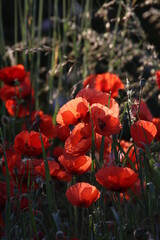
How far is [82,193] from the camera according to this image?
1090mm

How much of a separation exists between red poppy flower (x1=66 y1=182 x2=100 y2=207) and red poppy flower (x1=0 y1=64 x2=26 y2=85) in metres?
0.99

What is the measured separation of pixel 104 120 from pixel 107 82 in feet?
2.05

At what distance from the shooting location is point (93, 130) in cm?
111

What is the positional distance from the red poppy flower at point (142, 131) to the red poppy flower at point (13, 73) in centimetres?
92

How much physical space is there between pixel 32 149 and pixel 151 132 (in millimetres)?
310

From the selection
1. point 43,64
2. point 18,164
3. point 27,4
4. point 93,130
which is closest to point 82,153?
point 93,130

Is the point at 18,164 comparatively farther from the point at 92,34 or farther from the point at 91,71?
the point at 91,71

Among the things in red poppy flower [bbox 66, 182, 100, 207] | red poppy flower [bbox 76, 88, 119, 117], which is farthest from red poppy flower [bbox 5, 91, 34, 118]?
red poppy flower [bbox 66, 182, 100, 207]

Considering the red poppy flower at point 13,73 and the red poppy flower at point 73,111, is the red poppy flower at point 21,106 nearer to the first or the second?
the red poppy flower at point 13,73

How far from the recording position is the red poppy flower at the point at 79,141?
1.12 metres

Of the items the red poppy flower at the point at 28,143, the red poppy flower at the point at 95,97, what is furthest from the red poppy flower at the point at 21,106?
the red poppy flower at the point at 95,97

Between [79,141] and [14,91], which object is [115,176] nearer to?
[79,141]

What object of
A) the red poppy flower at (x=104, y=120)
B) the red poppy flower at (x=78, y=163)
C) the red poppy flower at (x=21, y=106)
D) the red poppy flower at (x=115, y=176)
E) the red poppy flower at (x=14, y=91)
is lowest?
the red poppy flower at (x=21, y=106)

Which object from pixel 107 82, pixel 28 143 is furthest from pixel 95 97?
pixel 107 82
